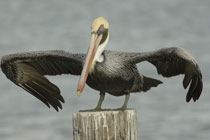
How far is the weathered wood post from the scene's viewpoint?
14.6ft

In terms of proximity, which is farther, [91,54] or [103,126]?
[91,54]

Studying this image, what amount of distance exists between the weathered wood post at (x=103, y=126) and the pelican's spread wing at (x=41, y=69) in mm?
1509

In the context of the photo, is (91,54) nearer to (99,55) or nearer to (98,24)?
(99,55)

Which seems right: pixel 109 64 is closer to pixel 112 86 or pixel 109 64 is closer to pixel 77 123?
pixel 112 86

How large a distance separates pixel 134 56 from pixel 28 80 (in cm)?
165

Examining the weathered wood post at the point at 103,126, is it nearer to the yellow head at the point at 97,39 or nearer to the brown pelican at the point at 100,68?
the brown pelican at the point at 100,68

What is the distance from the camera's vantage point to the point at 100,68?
18.1ft

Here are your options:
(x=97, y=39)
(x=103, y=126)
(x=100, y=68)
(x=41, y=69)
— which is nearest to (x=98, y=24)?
(x=97, y=39)

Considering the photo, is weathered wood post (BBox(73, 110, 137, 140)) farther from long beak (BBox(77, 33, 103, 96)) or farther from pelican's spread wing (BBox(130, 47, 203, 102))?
pelican's spread wing (BBox(130, 47, 203, 102))

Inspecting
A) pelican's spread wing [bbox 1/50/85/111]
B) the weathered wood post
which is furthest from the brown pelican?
the weathered wood post

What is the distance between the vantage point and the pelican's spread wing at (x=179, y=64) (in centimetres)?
550

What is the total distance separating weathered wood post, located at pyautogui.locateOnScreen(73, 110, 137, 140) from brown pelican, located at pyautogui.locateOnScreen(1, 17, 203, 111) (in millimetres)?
444

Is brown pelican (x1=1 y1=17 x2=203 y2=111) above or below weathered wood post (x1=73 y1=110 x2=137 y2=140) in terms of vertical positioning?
above

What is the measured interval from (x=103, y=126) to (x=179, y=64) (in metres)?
2.02
